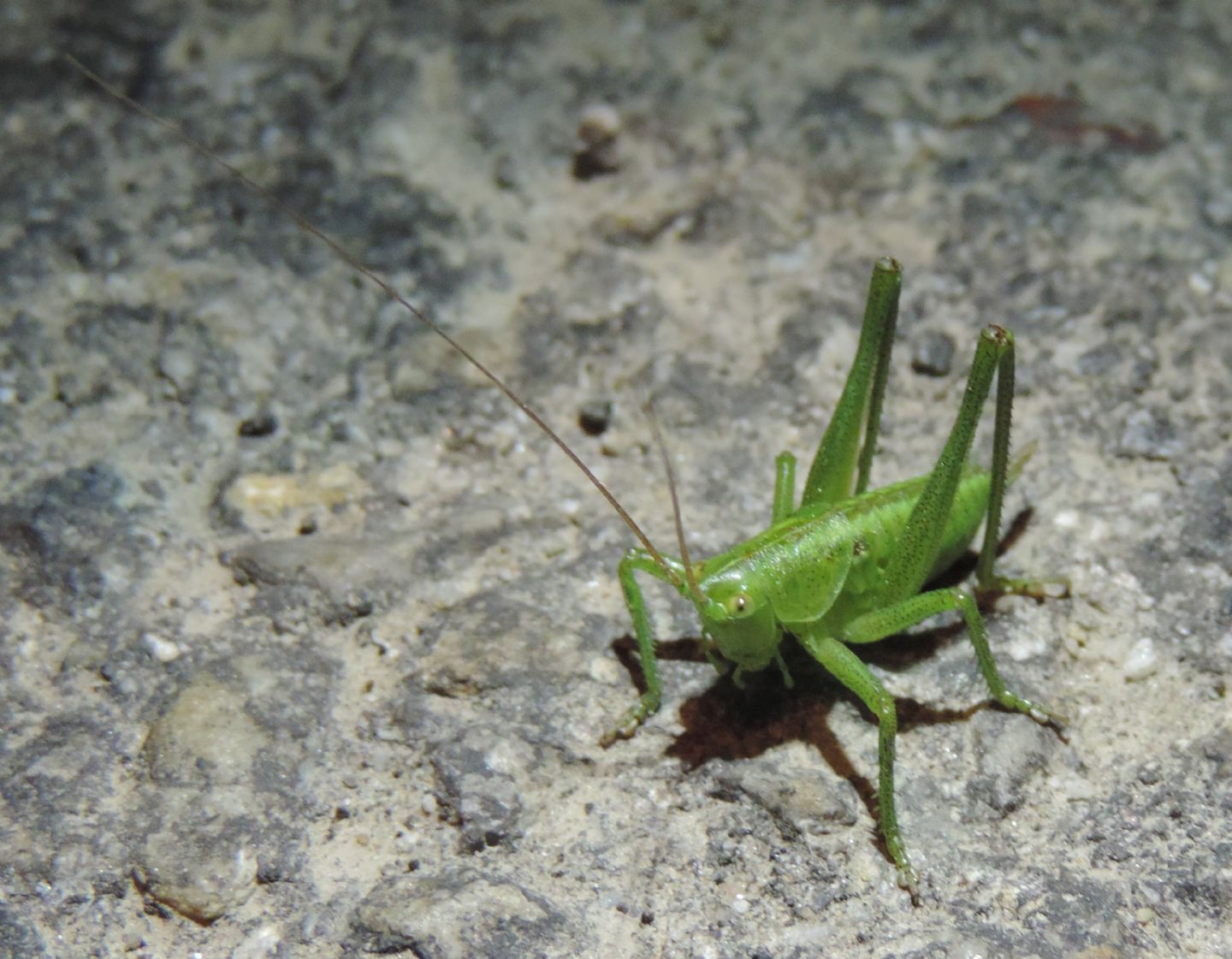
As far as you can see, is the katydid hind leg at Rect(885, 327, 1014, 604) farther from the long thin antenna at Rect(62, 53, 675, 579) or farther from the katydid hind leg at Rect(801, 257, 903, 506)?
the long thin antenna at Rect(62, 53, 675, 579)

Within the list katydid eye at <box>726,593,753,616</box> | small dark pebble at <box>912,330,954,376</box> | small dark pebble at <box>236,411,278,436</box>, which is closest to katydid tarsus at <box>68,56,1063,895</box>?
katydid eye at <box>726,593,753,616</box>

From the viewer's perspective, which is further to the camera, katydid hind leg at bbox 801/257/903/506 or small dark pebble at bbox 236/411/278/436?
small dark pebble at bbox 236/411/278/436

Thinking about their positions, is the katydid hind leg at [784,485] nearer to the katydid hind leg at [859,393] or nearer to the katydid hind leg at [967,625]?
the katydid hind leg at [859,393]

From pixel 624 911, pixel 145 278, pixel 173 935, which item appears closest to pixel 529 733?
pixel 624 911

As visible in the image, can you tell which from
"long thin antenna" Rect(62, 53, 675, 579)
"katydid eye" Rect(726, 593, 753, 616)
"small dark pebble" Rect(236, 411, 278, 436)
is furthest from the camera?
"small dark pebble" Rect(236, 411, 278, 436)

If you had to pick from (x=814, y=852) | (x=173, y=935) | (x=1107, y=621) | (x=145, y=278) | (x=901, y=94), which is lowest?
(x=173, y=935)

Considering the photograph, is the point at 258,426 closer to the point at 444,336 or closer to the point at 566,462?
the point at 566,462

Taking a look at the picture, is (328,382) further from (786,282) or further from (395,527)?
(786,282)

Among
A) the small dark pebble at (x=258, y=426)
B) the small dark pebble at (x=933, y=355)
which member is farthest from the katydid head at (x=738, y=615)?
the small dark pebble at (x=258, y=426)
